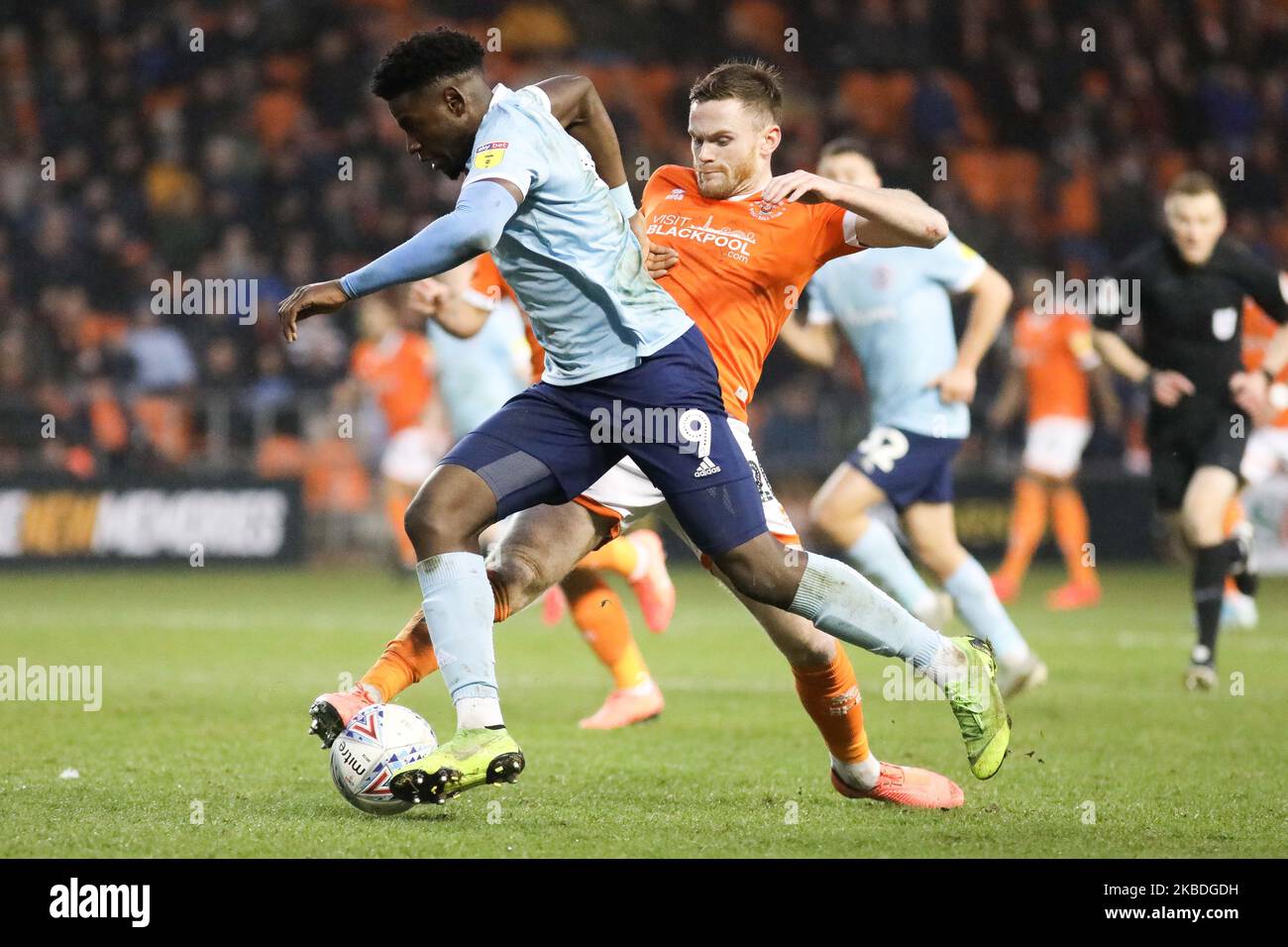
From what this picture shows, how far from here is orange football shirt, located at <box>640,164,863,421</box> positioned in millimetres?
5465

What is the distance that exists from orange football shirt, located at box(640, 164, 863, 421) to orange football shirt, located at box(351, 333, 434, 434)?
8.66 meters

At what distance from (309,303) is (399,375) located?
1004 cm

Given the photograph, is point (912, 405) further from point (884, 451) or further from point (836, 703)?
point (836, 703)

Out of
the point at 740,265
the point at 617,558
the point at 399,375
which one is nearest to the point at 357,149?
the point at 399,375

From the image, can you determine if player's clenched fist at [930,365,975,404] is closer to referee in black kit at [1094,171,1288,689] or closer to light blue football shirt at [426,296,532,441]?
referee in black kit at [1094,171,1288,689]

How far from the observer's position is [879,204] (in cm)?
493

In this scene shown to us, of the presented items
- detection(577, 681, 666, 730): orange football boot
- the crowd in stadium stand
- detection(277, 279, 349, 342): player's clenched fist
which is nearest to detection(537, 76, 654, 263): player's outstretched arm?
detection(277, 279, 349, 342): player's clenched fist

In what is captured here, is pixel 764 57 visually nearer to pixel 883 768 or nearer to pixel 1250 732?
pixel 1250 732

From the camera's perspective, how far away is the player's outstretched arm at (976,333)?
7941 millimetres

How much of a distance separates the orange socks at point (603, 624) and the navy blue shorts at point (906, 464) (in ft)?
4.80

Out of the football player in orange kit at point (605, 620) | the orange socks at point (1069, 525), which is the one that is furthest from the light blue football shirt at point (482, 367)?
the orange socks at point (1069, 525)

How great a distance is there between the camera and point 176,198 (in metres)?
18.9

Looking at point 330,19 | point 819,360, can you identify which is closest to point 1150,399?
point 819,360

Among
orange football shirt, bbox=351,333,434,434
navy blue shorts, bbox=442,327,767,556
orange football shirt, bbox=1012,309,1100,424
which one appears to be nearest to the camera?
navy blue shorts, bbox=442,327,767,556
